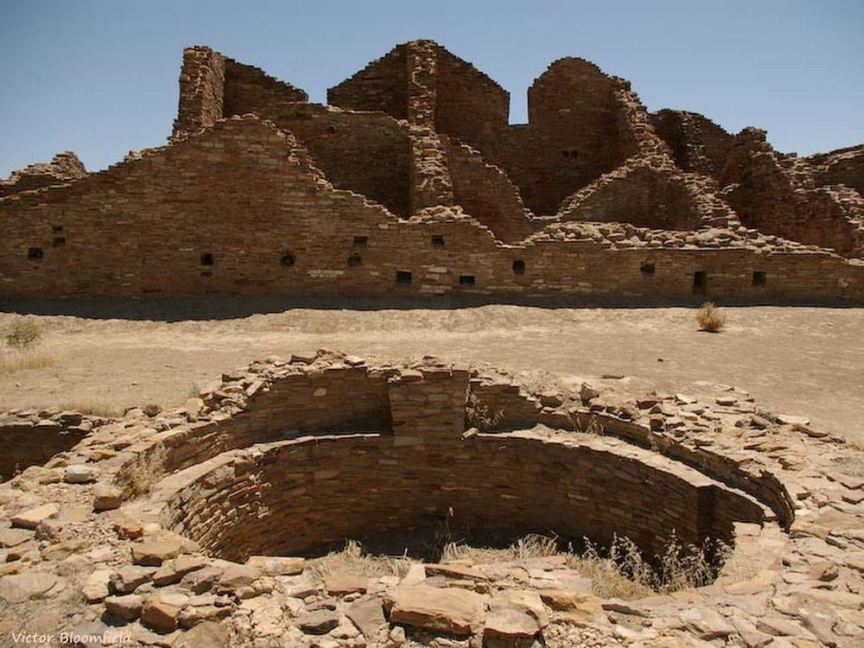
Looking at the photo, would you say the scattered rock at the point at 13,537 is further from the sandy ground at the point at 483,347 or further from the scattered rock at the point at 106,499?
the sandy ground at the point at 483,347

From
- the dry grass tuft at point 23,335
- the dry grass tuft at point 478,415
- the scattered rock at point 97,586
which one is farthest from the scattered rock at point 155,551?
the dry grass tuft at point 23,335

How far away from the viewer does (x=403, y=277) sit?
13430 mm

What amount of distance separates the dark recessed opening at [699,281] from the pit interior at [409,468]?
7614 millimetres

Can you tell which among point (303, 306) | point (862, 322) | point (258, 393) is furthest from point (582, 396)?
point (862, 322)

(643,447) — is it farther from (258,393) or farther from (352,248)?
(352,248)

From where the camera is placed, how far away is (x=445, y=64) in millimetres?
18266

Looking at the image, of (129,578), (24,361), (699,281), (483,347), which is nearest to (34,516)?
(129,578)

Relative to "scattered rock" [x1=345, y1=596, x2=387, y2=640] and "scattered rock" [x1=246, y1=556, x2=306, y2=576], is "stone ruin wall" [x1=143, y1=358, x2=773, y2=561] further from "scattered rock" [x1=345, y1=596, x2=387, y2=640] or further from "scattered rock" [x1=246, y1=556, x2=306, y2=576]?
"scattered rock" [x1=345, y1=596, x2=387, y2=640]

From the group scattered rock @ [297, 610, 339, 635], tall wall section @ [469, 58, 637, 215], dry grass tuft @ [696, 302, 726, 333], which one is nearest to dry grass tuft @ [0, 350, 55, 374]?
scattered rock @ [297, 610, 339, 635]

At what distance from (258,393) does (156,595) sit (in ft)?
12.4

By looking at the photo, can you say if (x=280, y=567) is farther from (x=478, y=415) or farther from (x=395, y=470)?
(x=478, y=415)

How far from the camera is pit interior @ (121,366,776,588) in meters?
6.59

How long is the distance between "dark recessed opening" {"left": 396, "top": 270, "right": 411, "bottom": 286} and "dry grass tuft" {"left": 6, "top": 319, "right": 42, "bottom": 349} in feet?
20.8

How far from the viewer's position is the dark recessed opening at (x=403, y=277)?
525 inches
